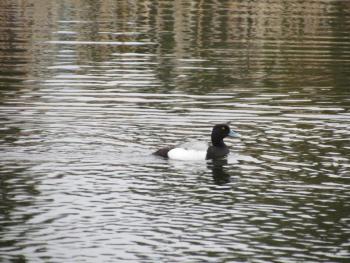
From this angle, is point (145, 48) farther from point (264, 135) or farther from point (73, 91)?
point (264, 135)

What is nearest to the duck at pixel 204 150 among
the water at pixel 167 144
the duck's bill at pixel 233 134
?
the duck's bill at pixel 233 134

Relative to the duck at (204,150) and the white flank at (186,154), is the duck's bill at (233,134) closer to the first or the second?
the duck at (204,150)

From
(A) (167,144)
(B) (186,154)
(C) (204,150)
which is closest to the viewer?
(B) (186,154)

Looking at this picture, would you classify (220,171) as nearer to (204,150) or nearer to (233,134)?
(204,150)

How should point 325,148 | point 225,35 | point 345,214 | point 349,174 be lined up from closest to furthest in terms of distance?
point 345,214
point 349,174
point 325,148
point 225,35

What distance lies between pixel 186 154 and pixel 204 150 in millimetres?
593

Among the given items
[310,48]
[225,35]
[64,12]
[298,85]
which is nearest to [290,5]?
[64,12]

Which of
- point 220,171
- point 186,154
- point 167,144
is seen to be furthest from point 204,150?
point 220,171

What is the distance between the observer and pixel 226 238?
743 inches

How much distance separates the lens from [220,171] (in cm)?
2470

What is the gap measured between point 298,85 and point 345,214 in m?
18.1

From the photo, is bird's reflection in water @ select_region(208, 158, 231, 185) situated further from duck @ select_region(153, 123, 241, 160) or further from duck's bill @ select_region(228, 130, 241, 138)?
duck's bill @ select_region(228, 130, 241, 138)

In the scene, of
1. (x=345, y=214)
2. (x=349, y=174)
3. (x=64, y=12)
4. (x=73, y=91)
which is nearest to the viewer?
(x=345, y=214)

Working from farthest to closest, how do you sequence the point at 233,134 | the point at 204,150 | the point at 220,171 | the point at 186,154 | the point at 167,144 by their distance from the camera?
the point at 233,134
the point at 167,144
the point at 204,150
the point at 186,154
the point at 220,171
